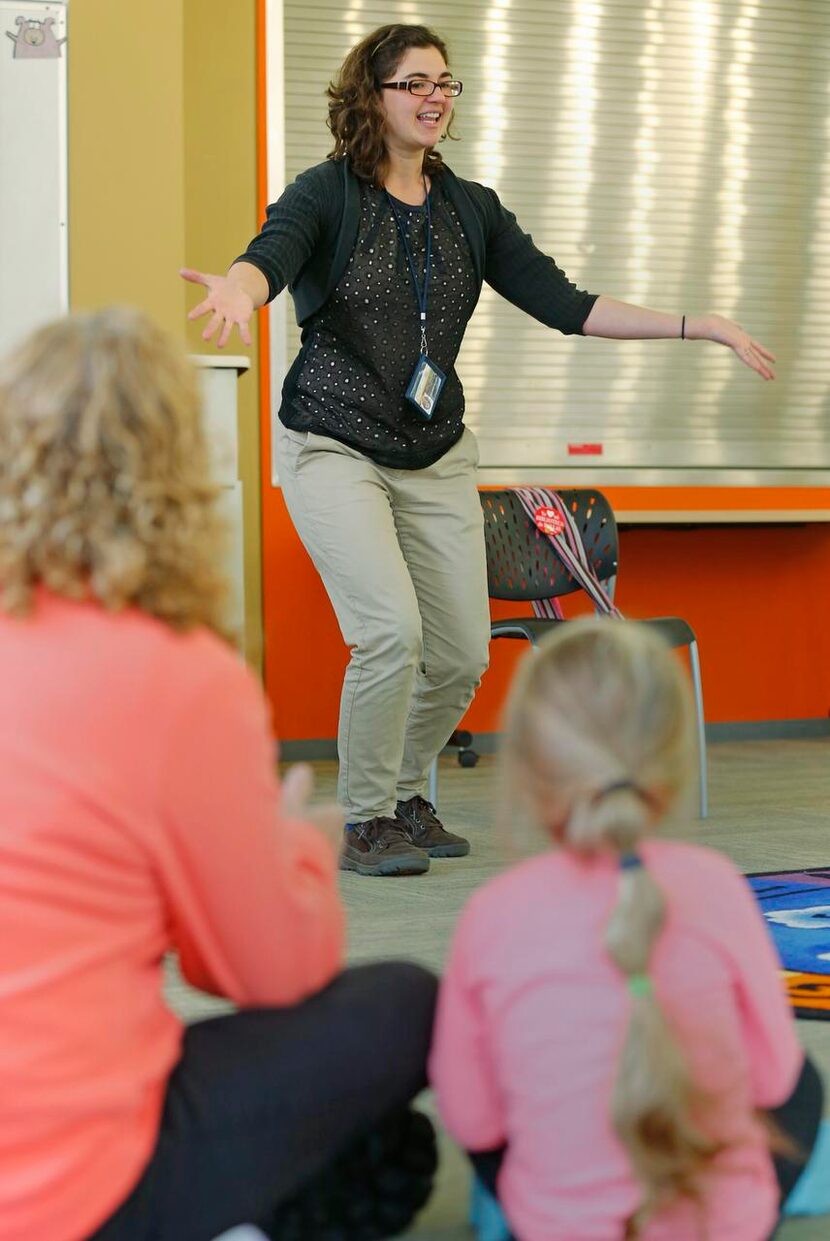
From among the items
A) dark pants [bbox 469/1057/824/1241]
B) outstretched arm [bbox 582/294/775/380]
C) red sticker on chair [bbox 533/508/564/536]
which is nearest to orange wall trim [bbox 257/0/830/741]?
red sticker on chair [bbox 533/508/564/536]

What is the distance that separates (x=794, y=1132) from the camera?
1.27 m

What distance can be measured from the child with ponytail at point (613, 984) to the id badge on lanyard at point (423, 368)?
191cm

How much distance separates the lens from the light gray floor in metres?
1.39

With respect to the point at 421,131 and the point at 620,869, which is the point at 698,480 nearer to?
the point at 421,131

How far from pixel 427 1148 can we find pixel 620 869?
37cm

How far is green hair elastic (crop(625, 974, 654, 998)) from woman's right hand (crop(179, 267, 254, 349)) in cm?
157

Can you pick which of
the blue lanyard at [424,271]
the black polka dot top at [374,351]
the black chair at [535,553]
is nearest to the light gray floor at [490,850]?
the black chair at [535,553]

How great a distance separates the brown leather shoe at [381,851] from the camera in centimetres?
293

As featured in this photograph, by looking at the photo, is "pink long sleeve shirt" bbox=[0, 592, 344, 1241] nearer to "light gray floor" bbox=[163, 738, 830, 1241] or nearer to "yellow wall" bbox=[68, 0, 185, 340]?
"light gray floor" bbox=[163, 738, 830, 1241]

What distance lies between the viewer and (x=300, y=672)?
5020 mm

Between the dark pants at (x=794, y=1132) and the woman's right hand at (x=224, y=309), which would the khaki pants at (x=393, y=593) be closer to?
the woman's right hand at (x=224, y=309)

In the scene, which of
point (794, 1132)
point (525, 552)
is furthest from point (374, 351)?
point (794, 1132)

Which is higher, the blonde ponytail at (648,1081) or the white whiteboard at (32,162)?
the white whiteboard at (32,162)

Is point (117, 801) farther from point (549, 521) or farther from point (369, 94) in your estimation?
point (549, 521)
